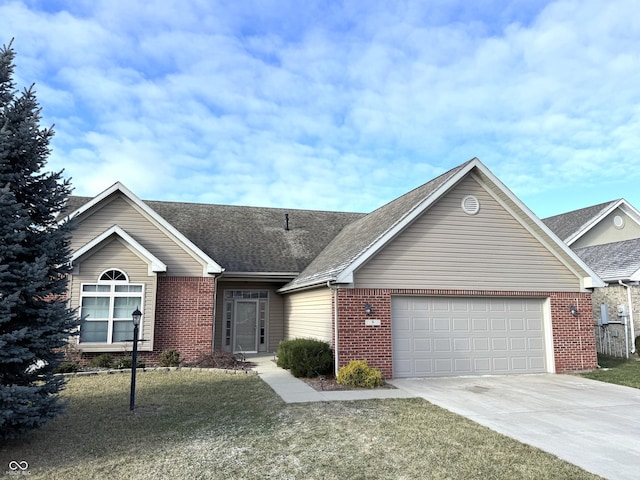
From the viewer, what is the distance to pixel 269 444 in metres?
6.35

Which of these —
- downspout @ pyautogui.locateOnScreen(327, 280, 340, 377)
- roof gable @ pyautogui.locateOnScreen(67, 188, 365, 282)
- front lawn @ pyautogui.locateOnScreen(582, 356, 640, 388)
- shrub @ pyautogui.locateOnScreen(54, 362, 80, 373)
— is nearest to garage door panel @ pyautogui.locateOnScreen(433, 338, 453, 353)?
downspout @ pyautogui.locateOnScreen(327, 280, 340, 377)

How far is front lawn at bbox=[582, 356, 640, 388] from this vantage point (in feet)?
38.5

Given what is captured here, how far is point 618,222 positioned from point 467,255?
636 inches

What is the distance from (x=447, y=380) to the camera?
11.8 meters

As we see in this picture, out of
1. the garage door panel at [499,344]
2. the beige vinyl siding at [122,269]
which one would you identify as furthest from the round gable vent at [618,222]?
the beige vinyl siding at [122,269]

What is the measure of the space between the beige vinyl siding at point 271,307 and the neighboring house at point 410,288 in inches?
91.4

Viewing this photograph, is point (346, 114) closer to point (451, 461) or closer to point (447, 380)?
point (447, 380)

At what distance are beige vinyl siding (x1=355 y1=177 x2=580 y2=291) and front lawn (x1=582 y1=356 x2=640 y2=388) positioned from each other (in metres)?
2.52

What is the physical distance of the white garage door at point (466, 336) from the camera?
12164 mm

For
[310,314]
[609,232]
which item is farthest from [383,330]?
[609,232]

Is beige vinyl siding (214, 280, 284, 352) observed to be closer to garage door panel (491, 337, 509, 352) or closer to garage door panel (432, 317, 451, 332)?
garage door panel (432, 317, 451, 332)

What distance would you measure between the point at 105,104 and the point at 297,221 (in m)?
11.4

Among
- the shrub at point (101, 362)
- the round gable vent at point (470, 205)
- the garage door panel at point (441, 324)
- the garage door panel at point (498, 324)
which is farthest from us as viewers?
the shrub at point (101, 362)

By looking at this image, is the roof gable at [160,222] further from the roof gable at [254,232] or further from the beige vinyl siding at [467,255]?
the beige vinyl siding at [467,255]
